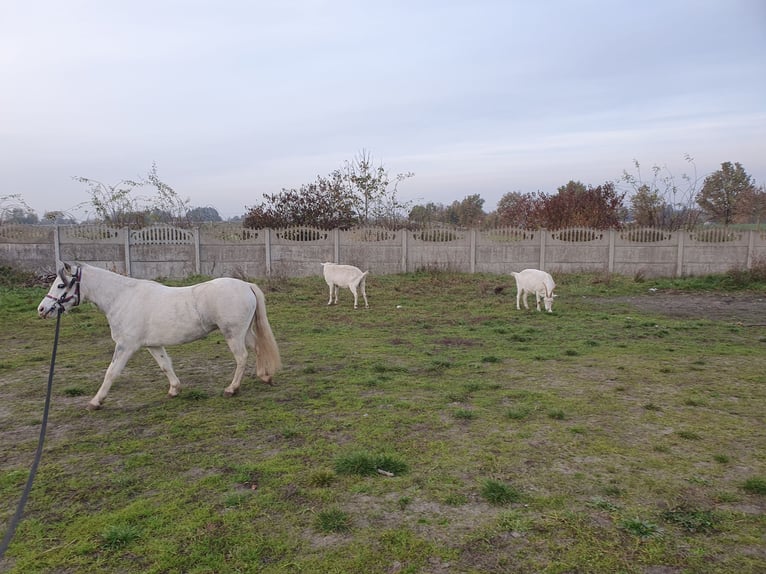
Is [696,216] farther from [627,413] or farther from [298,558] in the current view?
[298,558]

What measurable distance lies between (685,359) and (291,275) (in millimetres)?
12714

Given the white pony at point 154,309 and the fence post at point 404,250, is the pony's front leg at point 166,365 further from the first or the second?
the fence post at point 404,250

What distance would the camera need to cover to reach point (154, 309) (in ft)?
16.2

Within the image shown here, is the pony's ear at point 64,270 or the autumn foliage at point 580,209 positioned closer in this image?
the pony's ear at point 64,270

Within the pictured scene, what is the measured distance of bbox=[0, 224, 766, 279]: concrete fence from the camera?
16094mm

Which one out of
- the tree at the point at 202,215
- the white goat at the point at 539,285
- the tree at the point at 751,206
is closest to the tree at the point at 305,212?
the tree at the point at 202,215

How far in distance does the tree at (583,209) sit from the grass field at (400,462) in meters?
16.3

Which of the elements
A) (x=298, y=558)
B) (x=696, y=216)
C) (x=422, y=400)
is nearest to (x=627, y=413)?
(x=422, y=400)

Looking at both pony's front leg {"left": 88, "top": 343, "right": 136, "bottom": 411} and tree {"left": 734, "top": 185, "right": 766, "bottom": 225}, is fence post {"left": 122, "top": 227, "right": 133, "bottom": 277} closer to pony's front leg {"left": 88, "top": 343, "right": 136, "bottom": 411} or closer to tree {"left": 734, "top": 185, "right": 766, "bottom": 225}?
pony's front leg {"left": 88, "top": 343, "right": 136, "bottom": 411}

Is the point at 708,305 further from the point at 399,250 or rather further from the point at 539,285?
the point at 399,250

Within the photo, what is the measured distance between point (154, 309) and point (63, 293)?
0.85 m

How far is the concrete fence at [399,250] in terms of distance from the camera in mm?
16094

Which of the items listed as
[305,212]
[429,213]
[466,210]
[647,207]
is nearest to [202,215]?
[305,212]

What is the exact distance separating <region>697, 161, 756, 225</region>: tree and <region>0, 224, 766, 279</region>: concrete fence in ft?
40.7
